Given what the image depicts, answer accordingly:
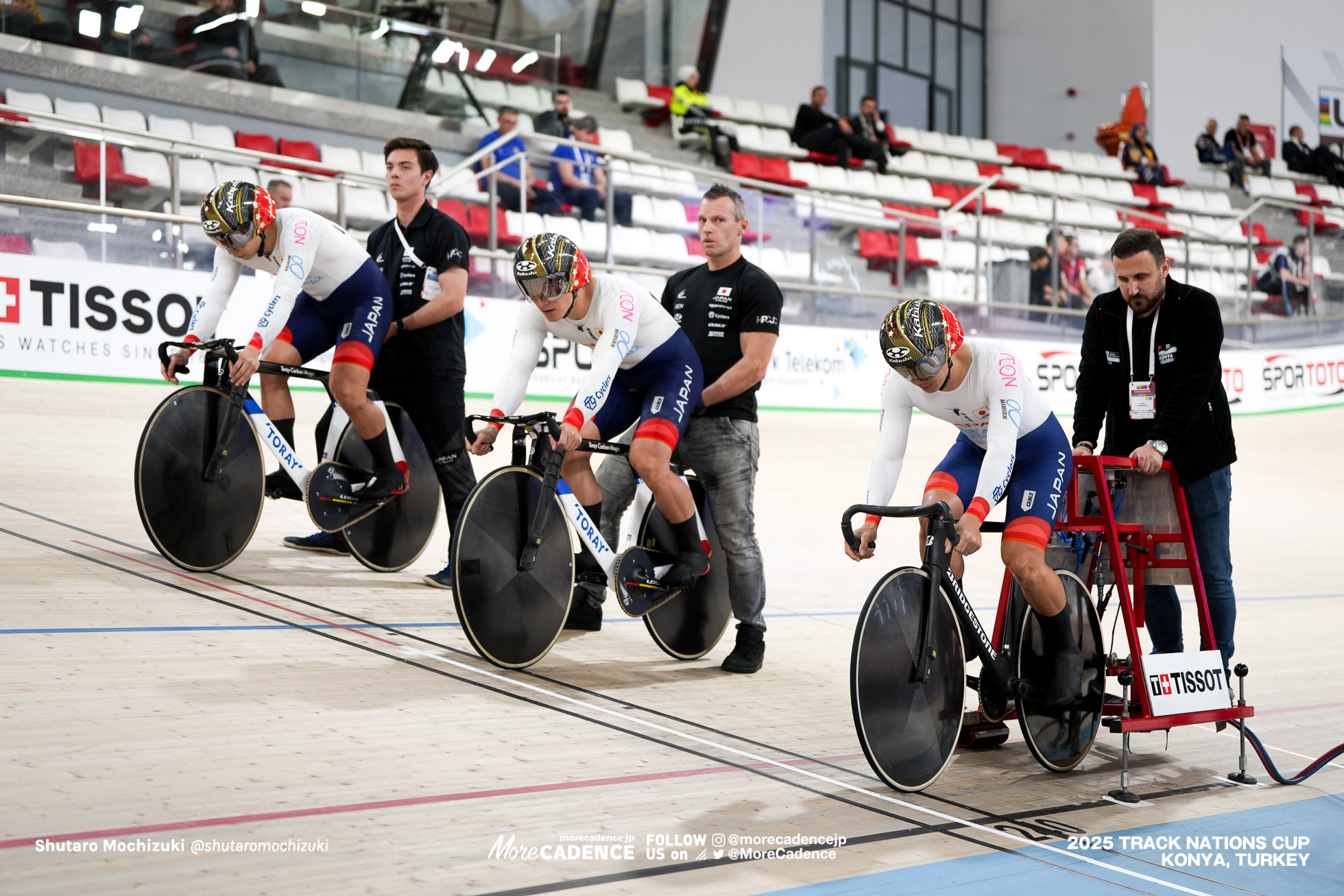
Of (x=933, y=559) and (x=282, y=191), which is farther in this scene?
(x=282, y=191)

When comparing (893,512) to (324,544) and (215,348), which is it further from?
(324,544)

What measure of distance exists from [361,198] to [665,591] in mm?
5387

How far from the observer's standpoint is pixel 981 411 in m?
3.20

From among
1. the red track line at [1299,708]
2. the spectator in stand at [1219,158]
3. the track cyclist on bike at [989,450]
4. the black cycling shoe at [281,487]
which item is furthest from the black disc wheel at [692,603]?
the spectator in stand at [1219,158]

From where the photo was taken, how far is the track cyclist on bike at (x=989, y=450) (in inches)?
118

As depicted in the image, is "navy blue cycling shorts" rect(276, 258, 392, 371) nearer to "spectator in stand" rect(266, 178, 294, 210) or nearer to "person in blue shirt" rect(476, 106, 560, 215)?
"spectator in stand" rect(266, 178, 294, 210)

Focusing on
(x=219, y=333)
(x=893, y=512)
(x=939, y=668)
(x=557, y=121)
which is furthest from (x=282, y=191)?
(x=939, y=668)

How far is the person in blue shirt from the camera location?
339 inches

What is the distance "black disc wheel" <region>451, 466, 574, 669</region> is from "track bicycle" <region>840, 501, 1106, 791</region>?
101cm

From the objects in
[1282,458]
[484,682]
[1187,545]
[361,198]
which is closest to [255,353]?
[484,682]

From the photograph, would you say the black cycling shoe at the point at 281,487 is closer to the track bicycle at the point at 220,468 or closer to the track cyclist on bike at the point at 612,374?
the track bicycle at the point at 220,468

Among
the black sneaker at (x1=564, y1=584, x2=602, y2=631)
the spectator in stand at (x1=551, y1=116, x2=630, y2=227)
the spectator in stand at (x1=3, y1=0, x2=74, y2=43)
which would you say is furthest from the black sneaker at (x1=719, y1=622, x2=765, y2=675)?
the spectator in stand at (x1=3, y1=0, x2=74, y2=43)

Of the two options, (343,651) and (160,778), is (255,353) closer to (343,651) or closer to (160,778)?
(343,651)

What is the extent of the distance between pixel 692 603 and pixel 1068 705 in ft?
4.45
